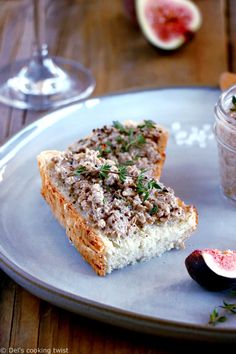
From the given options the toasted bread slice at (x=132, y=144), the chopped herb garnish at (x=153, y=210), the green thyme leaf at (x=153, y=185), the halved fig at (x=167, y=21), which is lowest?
the halved fig at (x=167, y=21)

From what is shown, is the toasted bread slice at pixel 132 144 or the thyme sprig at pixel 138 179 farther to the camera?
the toasted bread slice at pixel 132 144

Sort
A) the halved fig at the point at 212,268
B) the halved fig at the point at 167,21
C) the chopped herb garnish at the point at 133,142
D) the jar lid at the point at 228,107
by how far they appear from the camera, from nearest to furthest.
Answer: the halved fig at the point at 212,268 < the jar lid at the point at 228,107 < the chopped herb garnish at the point at 133,142 < the halved fig at the point at 167,21

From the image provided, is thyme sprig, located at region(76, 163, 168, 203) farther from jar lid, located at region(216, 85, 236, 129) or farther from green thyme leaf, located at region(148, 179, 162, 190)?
jar lid, located at region(216, 85, 236, 129)

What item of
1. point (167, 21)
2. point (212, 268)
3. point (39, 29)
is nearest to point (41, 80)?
point (39, 29)

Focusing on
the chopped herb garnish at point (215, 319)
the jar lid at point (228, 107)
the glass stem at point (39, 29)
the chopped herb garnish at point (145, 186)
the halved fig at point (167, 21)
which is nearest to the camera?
the chopped herb garnish at point (215, 319)

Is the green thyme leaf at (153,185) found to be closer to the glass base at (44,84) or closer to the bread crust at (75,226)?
the bread crust at (75,226)

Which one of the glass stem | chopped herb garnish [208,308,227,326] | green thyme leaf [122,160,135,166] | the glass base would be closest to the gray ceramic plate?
chopped herb garnish [208,308,227,326]

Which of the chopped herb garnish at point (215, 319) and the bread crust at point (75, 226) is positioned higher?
the bread crust at point (75, 226)

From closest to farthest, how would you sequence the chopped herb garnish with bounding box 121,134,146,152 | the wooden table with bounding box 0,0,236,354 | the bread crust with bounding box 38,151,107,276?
the bread crust with bounding box 38,151,107,276, the chopped herb garnish with bounding box 121,134,146,152, the wooden table with bounding box 0,0,236,354

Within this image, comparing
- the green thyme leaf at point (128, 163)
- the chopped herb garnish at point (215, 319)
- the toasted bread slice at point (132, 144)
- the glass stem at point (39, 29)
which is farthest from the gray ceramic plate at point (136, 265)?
the glass stem at point (39, 29)
